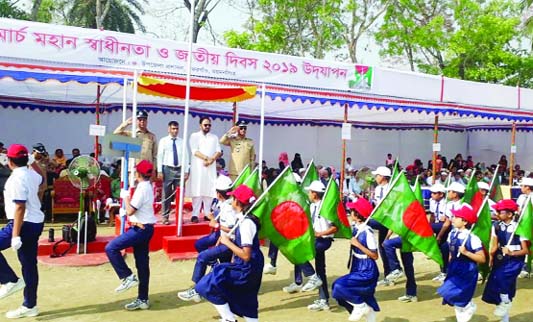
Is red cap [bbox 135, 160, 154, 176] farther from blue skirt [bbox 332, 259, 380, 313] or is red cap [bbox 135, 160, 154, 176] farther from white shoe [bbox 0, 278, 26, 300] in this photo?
blue skirt [bbox 332, 259, 380, 313]

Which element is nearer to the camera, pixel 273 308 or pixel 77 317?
pixel 77 317

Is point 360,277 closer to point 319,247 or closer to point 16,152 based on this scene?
point 319,247

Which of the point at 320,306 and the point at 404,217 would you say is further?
the point at 320,306

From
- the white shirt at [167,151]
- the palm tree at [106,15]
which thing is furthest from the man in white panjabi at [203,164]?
the palm tree at [106,15]

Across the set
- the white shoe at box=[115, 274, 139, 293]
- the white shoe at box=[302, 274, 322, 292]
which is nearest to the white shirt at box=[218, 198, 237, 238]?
the white shoe at box=[115, 274, 139, 293]

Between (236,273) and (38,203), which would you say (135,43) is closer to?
(38,203)

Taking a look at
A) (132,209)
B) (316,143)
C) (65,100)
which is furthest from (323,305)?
(316,143)

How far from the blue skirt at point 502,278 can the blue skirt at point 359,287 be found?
51.9 inches

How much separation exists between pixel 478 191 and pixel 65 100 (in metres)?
10.5

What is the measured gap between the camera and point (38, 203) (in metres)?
5.54

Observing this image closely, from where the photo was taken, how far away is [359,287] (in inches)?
209

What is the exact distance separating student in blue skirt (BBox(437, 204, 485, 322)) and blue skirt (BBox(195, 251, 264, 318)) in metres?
1.81

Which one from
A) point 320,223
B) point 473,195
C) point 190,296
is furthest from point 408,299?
point 190,296

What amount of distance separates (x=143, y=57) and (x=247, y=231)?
Result: 25.0 feet
